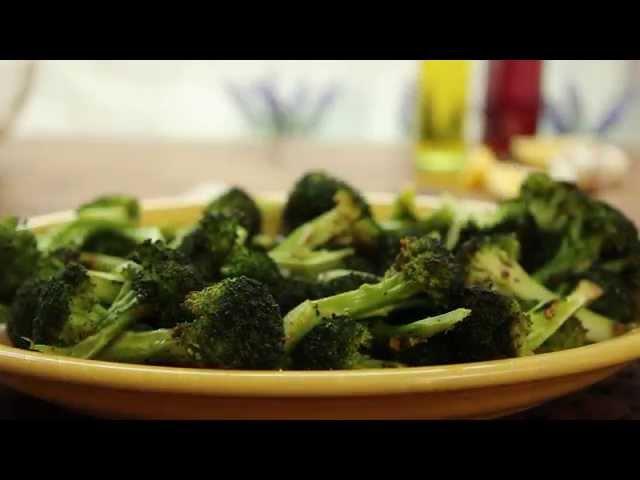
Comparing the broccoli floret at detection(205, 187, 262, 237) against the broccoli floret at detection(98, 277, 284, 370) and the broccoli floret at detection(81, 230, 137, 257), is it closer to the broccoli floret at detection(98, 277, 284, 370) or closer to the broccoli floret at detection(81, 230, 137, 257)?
the broccoli floret at detection(81, 230, 137, 257)

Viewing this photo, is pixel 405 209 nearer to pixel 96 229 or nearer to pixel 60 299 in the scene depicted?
pixel 96 229

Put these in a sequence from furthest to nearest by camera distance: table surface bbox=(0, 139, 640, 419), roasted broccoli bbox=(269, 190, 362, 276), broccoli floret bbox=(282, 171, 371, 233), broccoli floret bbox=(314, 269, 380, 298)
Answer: table surface bbox=(0, 139, 640, 419)
broccoli floret bbox=(282, 171, 371, 233)
roasted broccoli bbox=(269, 190, 362, 276)
broccoli floret bbox=(314, 269, 380, 298)

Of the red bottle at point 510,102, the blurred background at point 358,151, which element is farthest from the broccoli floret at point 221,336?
the red bottle at point 510,102

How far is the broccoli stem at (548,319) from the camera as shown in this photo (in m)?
0.79

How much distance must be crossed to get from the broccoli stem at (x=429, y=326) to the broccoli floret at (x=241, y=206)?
12.1 inches

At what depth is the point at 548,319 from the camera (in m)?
0.81

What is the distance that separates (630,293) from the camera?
922 millimetres

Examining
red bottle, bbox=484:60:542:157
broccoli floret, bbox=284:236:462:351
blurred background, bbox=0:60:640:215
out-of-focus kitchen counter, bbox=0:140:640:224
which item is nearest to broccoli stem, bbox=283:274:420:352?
broccoli floret, bbox=284:236:462:351

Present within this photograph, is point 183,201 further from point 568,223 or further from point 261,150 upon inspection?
point 261,150

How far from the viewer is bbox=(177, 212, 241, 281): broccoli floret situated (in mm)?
880

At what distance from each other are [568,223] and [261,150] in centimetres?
139

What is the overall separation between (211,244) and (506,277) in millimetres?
280
